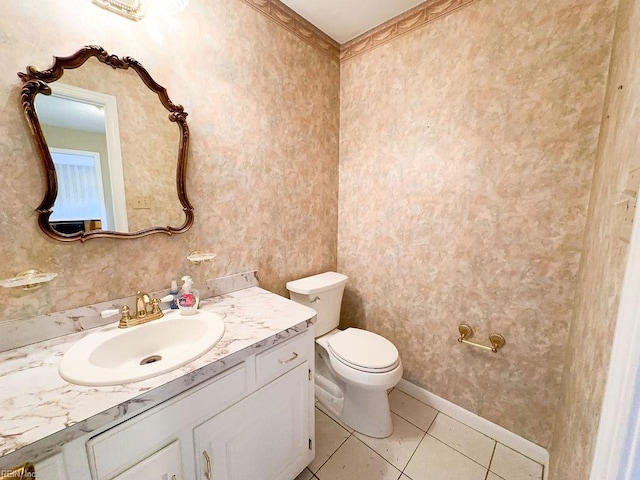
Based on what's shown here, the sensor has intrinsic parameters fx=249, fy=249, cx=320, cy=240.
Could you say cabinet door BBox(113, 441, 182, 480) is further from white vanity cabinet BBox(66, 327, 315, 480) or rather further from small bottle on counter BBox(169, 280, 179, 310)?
small bottle on counter BBox(169, 280, 179, 310)

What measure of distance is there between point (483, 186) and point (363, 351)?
1117mm

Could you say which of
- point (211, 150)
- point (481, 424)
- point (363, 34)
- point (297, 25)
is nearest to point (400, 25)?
point (363, 34)

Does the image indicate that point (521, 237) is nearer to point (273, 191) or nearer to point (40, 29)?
point (273, 191)

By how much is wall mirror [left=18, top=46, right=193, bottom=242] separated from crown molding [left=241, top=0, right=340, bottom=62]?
0.80 m

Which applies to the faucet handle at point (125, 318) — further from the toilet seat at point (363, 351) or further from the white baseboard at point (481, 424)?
the white baseboard at point (481, 424)

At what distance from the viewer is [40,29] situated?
2.75 feet

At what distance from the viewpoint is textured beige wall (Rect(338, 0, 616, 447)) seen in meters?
1.10

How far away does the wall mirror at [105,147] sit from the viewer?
2.85 feet

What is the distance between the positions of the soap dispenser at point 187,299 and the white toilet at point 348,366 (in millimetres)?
597

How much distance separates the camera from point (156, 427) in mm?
687

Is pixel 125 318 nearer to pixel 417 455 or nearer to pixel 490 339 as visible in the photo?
pixel 417 455

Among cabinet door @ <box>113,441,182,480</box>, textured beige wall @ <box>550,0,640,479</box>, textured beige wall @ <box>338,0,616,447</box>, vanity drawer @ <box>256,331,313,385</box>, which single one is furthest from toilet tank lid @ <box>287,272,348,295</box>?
textured beige wall @ <box>550,0,640,479</box>

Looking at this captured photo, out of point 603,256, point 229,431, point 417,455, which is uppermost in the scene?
point 603,256

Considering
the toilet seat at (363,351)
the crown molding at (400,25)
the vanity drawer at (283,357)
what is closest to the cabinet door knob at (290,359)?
the vanity drawer at (283,357)
